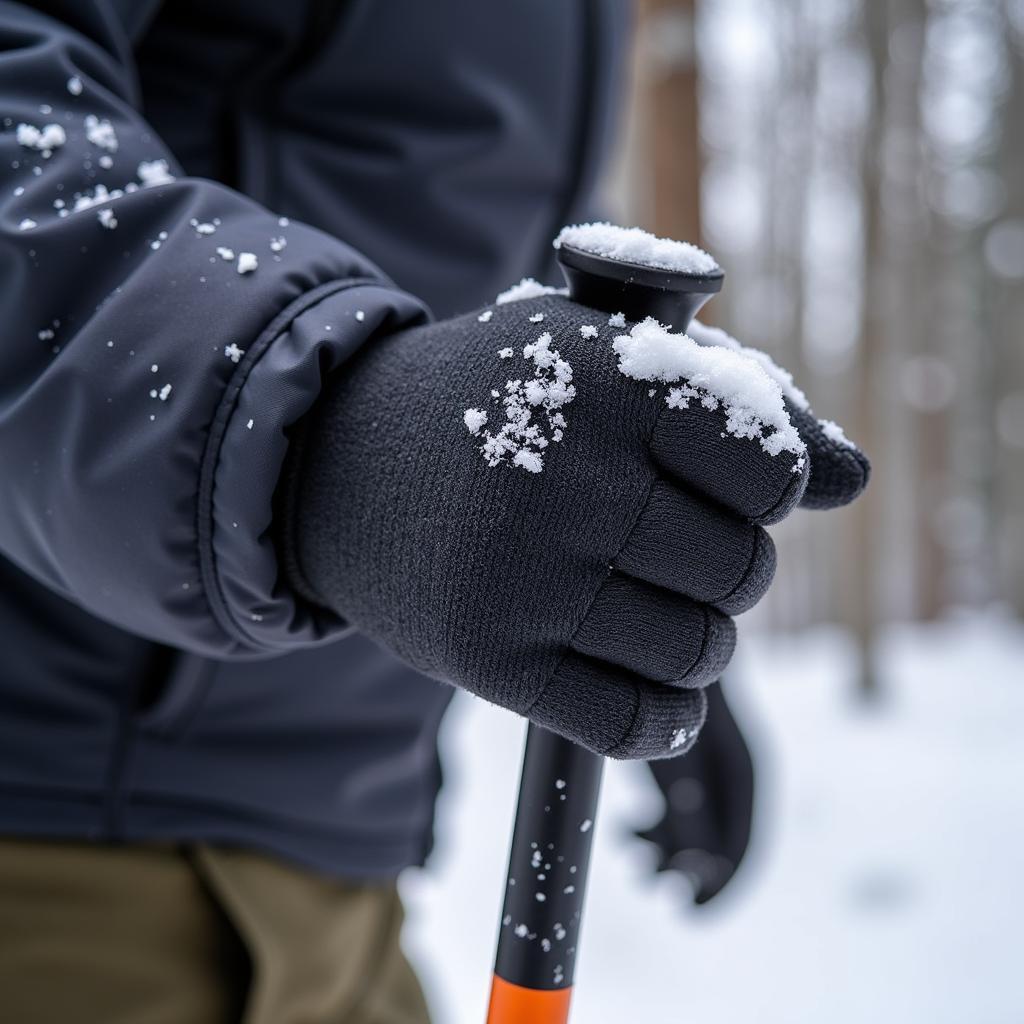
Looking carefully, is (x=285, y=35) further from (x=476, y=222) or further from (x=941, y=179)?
(x=941, y=179)

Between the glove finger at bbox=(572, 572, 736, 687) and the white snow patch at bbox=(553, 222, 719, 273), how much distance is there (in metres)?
0.21

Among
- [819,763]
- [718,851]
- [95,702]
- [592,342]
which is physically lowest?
[819,763]

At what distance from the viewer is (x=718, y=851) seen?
137cm

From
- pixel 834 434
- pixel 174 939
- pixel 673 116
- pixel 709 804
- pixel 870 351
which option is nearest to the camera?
pixel 834 434

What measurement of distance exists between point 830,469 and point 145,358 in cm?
49

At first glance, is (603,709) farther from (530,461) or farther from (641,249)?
(641,249)

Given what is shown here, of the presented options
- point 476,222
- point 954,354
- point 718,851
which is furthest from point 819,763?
point 954,354

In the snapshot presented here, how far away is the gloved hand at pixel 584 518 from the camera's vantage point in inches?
22.5

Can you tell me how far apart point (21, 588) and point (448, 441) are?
0.53 metres

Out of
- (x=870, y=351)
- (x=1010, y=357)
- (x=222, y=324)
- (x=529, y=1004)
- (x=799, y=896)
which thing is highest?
(x=222, y=324)

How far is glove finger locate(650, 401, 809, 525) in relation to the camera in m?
0.56

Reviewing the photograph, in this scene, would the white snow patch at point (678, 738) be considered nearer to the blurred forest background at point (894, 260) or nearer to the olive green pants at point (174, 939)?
the olive green pants at point (174, 939)

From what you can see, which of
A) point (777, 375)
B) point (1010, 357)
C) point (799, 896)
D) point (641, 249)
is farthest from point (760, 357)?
point (1010, 357)

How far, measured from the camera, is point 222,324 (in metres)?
0.65
